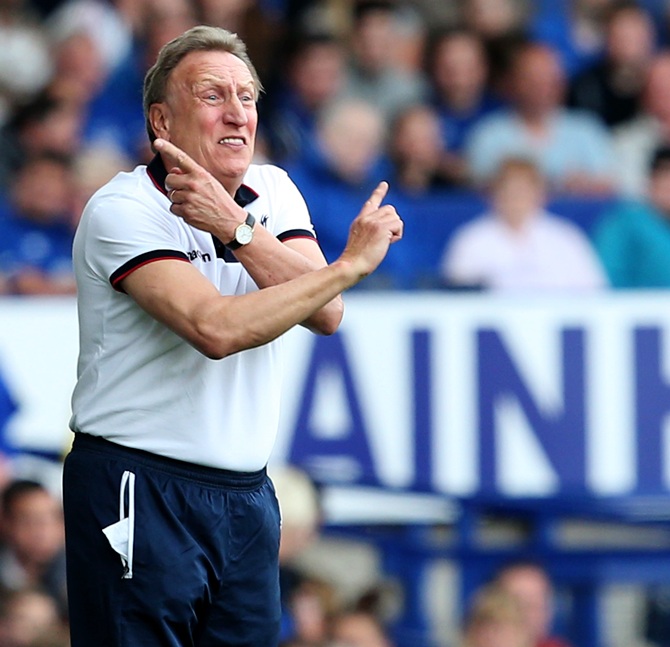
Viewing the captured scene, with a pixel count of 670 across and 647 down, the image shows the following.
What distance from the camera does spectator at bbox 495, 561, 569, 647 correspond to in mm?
6898

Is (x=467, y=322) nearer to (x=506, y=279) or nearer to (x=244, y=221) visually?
(x=506, y=279)

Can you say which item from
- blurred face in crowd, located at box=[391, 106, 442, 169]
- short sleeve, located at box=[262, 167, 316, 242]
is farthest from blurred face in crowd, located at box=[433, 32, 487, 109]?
short sleeve, located at box=[262, 167, 316, 242]

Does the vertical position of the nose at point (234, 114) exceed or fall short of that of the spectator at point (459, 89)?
it falls short

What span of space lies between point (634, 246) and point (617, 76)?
1.79 meters

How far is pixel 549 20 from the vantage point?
31.1 feet

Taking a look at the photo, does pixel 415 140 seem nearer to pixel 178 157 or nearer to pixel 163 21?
pixel 163 21

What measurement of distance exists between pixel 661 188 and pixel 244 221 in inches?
197

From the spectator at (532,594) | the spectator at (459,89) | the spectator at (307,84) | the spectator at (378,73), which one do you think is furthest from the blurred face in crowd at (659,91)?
the spectator at (532,594)

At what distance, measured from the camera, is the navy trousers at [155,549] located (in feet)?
11.4

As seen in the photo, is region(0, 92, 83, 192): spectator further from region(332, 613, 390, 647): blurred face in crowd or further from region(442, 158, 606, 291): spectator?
region(332, 613, 390, 647): blurred face in crowd

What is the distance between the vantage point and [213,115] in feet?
11.4

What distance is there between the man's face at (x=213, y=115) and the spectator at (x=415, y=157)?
15.1 ft

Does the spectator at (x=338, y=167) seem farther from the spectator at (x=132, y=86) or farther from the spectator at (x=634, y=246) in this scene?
the spectator at (x=634, y=246)

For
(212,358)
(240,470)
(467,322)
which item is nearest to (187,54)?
(212,358)
